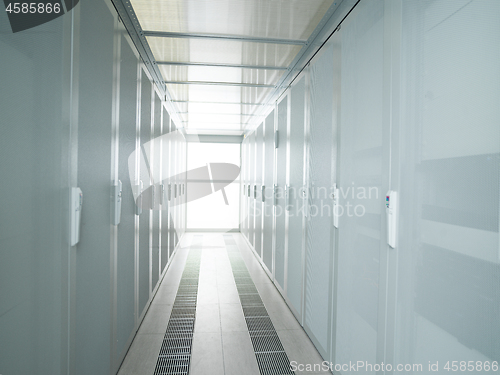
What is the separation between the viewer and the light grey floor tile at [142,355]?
225cm

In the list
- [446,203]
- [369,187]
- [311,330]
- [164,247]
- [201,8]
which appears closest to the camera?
[446,203]

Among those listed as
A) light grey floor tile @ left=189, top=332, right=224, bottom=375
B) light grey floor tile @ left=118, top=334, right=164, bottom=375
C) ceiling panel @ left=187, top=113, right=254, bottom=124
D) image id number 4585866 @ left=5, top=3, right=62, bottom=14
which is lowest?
light grey floor tile @ left=189, top=332, right=224, bottom=375

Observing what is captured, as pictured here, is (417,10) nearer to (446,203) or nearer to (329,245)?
(446,203)

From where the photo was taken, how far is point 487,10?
39.1 inches

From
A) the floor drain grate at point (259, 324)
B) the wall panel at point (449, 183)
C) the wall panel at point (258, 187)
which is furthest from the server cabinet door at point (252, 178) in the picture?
the wall panel at point (449, 183)

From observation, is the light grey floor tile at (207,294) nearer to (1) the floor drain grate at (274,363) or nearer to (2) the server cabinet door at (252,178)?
(1) the floor drain grate at (274,363)

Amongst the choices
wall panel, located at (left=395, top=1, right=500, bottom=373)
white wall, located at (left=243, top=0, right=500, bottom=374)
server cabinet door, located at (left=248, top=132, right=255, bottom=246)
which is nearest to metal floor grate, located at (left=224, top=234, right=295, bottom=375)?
white wall, located at (left=243, top=0, right=500, bottom=374)

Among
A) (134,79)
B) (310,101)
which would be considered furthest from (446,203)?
(134,79)

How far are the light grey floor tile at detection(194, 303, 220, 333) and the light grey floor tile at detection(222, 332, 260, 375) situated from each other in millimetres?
179

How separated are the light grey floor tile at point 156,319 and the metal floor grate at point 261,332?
82 centimetres

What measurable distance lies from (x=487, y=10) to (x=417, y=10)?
0.37m

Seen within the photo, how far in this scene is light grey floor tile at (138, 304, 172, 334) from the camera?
9.54ft
